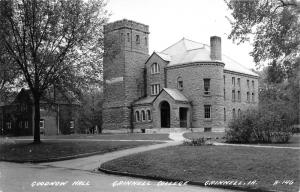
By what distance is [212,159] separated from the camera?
19.2 m

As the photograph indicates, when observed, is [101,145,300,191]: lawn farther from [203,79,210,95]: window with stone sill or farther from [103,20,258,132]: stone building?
[203,79,210,95]: window with stone sill

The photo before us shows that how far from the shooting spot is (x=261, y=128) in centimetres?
2805

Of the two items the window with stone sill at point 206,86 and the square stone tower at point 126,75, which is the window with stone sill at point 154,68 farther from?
the window with stone sill at point 206,86

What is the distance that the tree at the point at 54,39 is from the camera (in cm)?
Answer: 2947

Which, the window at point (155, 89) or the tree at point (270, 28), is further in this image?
the window at point (155, 89)

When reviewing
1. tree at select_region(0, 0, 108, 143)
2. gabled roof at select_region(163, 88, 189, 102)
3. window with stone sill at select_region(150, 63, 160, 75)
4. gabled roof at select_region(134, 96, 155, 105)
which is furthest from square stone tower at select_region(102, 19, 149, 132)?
tree at select_region(0, 0, 108, 143)

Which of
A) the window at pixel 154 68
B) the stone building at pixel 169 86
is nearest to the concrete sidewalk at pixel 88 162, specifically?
the stone building at pixel 169 86

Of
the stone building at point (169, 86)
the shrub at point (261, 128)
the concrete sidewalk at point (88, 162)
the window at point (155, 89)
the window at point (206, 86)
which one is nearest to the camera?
the concrete sidewalk at point (88, 162)

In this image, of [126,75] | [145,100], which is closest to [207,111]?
[145,100]

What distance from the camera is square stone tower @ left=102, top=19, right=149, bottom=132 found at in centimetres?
5747

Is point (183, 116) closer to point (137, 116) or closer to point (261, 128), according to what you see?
point (137, 116)

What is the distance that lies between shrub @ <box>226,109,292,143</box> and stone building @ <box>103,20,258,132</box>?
75.5 feet

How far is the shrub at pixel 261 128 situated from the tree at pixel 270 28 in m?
5.17

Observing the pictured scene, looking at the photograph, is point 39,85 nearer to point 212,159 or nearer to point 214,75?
point 212,159
